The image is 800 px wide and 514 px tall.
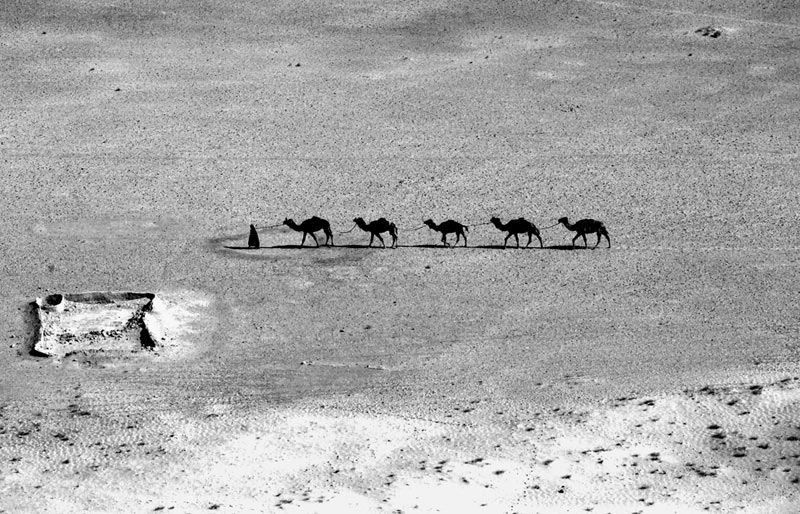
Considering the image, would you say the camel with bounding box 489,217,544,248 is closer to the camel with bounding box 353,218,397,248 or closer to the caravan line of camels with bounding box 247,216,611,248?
the caravan line of camels with bounding box 247,216,611,248

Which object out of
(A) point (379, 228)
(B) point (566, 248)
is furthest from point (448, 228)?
(B) point (566, 248)

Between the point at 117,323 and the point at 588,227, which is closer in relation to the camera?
the point at 117,323

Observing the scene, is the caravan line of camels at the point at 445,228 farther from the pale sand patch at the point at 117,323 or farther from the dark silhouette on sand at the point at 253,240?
the pale sand patch at the point at 117,323

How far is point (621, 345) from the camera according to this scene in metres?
27.1

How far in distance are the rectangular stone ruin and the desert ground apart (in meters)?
0.26

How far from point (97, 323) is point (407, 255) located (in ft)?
17.4

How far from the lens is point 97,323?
27.8m

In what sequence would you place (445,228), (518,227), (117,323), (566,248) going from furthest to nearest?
1. (566,248)
2. (445,228)
3. (518,227)
4. (117,323)

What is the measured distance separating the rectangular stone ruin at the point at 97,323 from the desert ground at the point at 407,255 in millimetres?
257

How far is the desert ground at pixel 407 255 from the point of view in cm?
2353

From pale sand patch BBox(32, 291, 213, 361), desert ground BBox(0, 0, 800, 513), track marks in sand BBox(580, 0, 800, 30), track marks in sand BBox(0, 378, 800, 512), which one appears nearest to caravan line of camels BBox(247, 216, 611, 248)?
desert ground BBox(0, 0, 800, 513)

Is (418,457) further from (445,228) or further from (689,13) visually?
(689,13)

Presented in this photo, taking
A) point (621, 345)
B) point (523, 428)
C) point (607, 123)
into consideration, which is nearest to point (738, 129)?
point (607, 123)

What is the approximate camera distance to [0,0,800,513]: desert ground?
23531 mm
